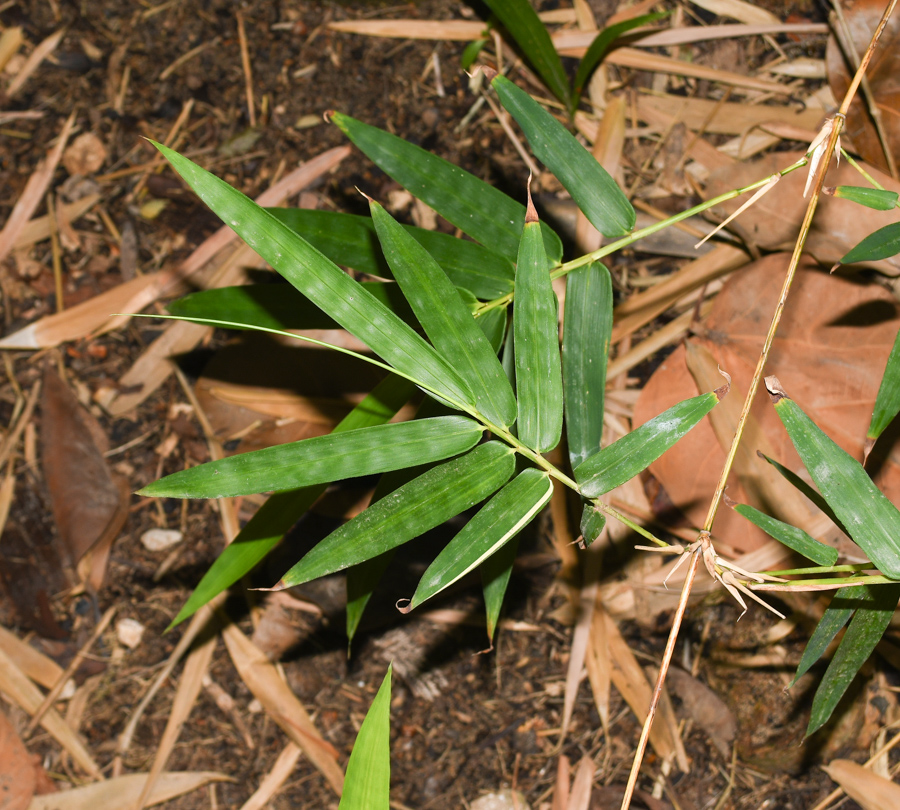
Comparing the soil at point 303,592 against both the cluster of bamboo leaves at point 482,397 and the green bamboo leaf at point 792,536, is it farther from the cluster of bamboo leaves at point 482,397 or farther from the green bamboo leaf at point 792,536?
the green bamboo leaf at point 792,536

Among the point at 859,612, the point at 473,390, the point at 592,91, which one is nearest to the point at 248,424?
the point at 473,390

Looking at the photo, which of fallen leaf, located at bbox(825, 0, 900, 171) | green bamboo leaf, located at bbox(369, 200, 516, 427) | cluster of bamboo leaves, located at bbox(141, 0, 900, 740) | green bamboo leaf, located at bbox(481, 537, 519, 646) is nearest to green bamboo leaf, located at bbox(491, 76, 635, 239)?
cluster of bamboo leaves, located at bbox(141, 0, 900, 740)

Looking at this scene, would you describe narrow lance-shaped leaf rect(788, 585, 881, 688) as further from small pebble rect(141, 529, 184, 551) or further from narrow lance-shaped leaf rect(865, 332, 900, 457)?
small pebble rect(141, 529, 184, 551)

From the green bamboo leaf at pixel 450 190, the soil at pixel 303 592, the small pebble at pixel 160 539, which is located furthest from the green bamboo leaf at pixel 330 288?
the small pebble at pixel 160 539

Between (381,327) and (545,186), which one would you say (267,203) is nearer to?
(545,186)

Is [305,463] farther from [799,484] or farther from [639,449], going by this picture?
[799,484]
